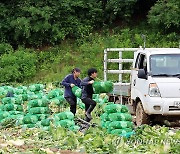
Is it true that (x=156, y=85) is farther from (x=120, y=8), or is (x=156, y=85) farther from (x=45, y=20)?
(x=120, y=8)

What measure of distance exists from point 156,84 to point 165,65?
86 cm

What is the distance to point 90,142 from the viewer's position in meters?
10.7

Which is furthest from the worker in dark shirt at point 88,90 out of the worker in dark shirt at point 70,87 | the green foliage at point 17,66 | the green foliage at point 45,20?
the green foliage at point 45,20

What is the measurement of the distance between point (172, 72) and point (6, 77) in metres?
17.6

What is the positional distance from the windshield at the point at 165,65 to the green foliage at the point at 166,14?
16.8 m

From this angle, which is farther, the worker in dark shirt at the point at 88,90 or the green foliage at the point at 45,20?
the green foliage at the point at 45,20

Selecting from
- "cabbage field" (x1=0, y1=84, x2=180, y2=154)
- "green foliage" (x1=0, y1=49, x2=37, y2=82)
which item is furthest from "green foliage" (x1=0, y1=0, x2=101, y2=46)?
"cabbage field" (x1=0, y1=84, x2=180, y2=154)

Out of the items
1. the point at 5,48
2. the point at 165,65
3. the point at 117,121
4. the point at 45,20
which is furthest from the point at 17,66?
the point at 117,121

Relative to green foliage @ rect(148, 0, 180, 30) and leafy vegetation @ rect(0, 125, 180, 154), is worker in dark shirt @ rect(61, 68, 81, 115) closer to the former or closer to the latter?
leafy vegetation @ rect(0, 125, 180, 154)

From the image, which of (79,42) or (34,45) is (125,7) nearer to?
(79,42)

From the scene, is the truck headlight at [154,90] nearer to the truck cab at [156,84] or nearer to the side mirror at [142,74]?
the truck cab at [156,84]

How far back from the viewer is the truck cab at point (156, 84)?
1415 cm

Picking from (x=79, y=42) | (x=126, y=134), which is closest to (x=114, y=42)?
(x=79, y=42)

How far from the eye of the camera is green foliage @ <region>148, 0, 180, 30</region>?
103 ft
